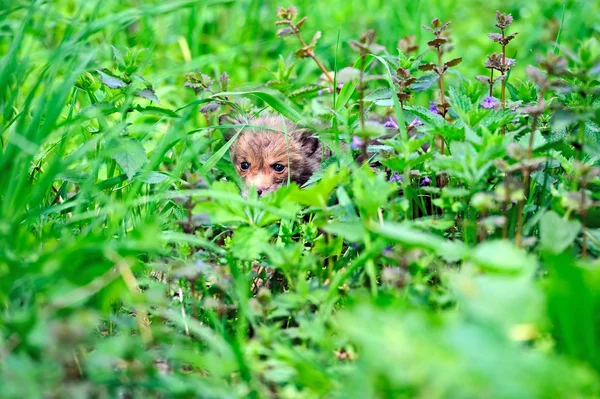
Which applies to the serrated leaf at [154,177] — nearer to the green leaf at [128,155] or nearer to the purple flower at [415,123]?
the green leaf at [128,155]

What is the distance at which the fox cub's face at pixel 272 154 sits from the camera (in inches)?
159

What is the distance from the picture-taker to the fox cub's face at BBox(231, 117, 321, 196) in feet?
13.2

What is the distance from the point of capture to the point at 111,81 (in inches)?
107

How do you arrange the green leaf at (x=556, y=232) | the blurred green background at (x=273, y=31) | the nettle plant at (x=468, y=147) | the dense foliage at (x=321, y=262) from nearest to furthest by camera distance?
the dense foliage at (x=321, y=262), the green leaf at (x=556, y=232), the nettle plant at (x=468, y=147), the blurred green background at (x=273, y=31)

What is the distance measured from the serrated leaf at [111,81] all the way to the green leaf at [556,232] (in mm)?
1626

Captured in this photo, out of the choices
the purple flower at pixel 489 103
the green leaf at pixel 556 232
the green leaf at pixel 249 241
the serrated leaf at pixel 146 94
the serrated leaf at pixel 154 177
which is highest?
the serrated leaf at pixel 146 94

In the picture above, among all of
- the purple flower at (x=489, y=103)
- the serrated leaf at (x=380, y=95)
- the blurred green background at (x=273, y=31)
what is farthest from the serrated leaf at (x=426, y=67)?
the blurred green background at (x=273, y=31)

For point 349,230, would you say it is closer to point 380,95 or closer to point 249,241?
point 249,241

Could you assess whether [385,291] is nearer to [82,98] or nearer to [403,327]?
[403,327]

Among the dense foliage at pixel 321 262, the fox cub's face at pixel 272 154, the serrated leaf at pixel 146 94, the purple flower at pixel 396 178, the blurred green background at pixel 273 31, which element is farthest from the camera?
the blurred green background at pixel 273 31

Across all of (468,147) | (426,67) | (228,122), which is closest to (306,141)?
(228,122)

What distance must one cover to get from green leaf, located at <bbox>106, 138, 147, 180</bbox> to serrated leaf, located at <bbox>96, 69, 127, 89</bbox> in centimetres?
21

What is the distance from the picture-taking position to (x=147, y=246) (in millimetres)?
1816

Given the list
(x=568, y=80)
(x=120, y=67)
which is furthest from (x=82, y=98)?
(x=568, y=80)
